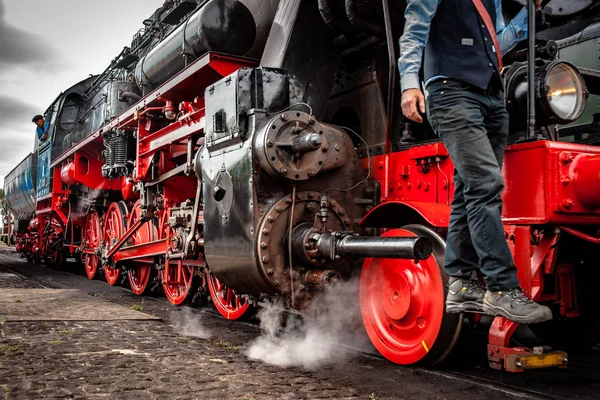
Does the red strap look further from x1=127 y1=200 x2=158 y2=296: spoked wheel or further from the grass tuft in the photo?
x1=127 y1=200 x2=158 y2=296: spoked wheel

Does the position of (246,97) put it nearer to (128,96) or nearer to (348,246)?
(348,246)

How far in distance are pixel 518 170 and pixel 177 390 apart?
1867 millimetres

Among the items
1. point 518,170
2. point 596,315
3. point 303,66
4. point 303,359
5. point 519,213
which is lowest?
point 303,359

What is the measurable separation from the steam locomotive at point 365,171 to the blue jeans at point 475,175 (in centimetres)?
16

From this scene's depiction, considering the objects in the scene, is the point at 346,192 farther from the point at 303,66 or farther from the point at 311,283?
the point at 303,66

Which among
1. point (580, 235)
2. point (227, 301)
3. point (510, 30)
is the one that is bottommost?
point (227, 301)

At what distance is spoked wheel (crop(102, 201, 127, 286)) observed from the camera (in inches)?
312

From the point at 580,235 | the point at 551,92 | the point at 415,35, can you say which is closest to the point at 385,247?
the point at 580,235

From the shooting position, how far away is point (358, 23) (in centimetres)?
362

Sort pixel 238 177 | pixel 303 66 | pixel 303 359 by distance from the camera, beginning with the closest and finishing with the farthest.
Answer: pixel 303 359 → pixel 238 177 → pixel 303 66

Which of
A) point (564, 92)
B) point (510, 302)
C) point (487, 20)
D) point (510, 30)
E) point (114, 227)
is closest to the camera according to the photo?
point (510, 302)

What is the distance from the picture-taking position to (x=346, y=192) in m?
3.75

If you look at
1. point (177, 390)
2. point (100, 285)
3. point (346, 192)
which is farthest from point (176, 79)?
point (100, 285)

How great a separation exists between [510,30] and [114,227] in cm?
675
